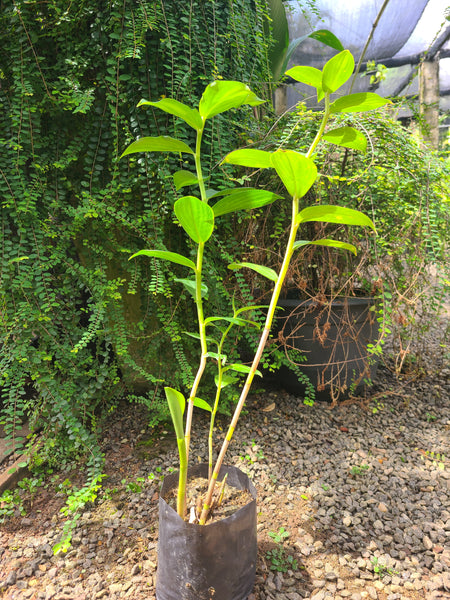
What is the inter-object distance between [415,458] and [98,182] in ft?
5.45

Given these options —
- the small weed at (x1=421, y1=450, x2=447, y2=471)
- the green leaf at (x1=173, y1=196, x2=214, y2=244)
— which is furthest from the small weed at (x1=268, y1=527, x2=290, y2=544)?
the green leaf at (x1=173, y1=196, x2=214, y2=244)

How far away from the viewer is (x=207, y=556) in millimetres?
863

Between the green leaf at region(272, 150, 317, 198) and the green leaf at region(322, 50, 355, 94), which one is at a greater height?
the green leaf at region(322, 50, 355, 94)

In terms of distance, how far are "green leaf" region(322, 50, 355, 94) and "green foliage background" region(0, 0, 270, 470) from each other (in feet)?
2.28

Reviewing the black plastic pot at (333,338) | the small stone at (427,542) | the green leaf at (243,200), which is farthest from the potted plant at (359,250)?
the green leaf at (243,200)

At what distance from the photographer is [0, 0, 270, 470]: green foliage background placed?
52.6 inches

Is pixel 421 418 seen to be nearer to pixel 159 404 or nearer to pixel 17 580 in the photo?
pixel 159 404

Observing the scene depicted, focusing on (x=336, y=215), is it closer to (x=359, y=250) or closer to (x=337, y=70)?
(x=337, y=70)

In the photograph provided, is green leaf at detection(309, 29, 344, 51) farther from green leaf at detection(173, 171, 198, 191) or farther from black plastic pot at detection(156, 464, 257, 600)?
black plastic pot at detection(156, 464, 257, 600)

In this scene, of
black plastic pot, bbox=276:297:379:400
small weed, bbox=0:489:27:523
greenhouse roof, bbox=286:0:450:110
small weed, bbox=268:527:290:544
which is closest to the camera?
small weed, bbox=268:527:290:544

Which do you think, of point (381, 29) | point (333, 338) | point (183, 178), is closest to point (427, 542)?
point (333, 338)

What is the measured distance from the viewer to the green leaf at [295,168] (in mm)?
688

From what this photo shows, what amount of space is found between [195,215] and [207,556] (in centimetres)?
75

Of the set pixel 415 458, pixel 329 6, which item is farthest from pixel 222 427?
pixel 329 6
